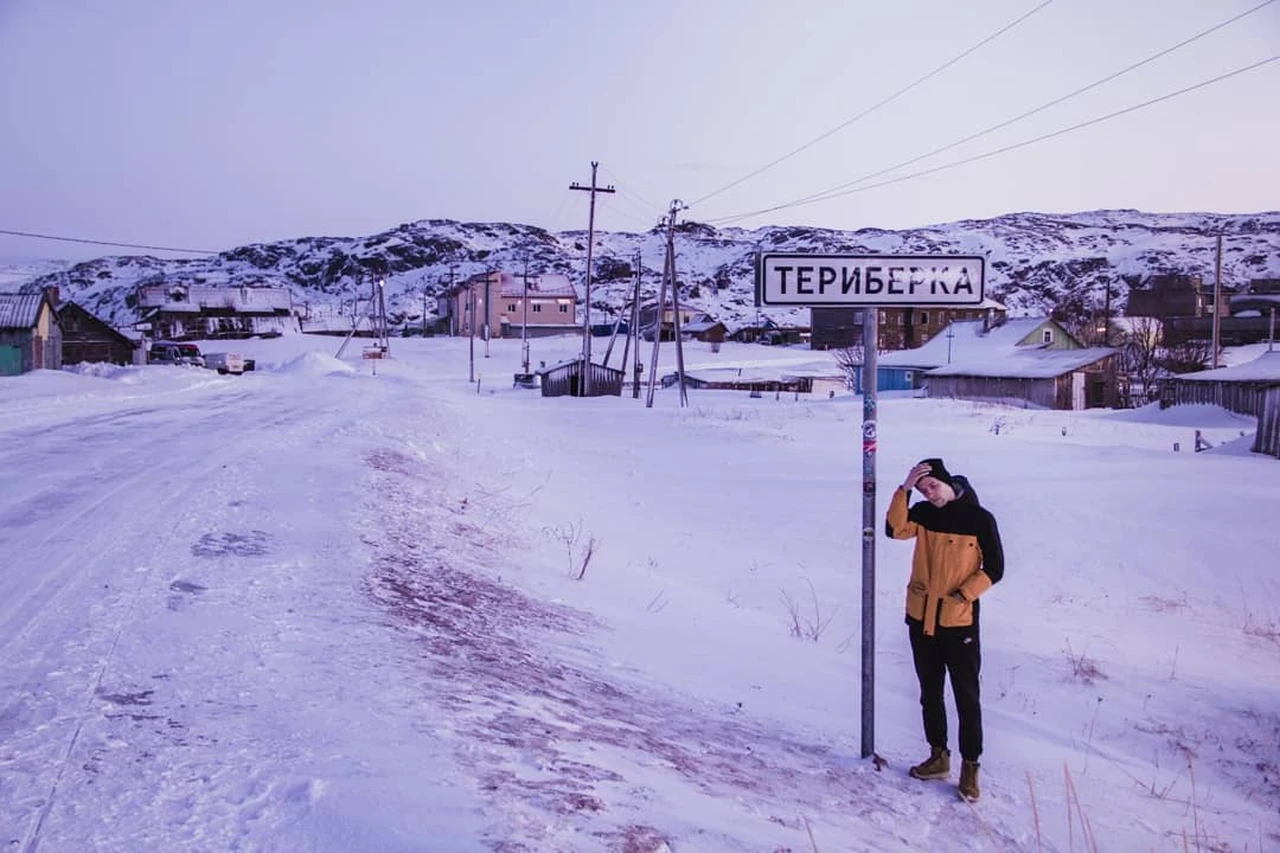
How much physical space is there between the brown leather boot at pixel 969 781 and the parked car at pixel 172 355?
58771 millimetres

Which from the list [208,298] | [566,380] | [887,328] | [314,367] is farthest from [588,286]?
[208,298]

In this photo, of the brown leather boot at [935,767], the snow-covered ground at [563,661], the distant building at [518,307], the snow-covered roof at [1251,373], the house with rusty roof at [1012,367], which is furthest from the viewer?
the distant building at [518,307]

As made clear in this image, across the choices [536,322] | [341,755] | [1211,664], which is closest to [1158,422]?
[1211,664]

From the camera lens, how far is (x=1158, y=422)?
1489 inches

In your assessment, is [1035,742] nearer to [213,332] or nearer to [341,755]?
[341,755]

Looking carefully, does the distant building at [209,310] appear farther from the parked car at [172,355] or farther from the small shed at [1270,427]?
the small shed at [1270,427]

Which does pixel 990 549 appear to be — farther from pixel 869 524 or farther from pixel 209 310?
pixel 209 310

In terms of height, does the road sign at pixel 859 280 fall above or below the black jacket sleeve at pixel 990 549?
above

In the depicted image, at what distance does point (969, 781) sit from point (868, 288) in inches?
103

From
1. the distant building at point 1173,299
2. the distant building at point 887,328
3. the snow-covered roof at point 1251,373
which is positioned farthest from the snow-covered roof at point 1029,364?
the distant building at point 1173,299

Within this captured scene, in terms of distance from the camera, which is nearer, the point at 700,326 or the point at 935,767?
the point at 935,767

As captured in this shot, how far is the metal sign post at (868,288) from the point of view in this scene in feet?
15.8

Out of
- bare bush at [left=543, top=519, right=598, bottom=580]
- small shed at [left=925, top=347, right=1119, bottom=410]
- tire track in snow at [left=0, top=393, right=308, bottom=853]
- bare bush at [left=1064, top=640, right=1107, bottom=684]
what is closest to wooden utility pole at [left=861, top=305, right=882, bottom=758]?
bare bush at [left=1064, top=640, right=1107, bottom=684]

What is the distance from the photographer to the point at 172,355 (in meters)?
57.6
